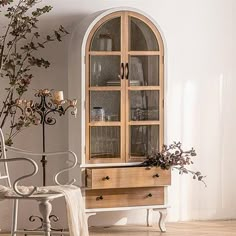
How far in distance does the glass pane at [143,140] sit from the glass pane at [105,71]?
Result: 1.30 feet

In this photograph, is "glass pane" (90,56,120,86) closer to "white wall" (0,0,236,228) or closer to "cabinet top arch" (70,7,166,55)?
"cabinet top arch" (70,7,166,55)

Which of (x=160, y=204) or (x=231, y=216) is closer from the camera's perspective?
(x=160, y=204)

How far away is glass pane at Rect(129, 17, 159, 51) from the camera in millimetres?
5285

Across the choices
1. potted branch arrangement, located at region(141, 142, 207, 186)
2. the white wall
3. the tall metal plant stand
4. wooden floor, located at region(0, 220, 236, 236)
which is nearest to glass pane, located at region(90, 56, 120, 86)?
the tall metal plant stand

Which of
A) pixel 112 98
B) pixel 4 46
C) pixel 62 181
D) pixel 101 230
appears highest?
pixel 4 46

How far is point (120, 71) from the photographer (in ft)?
17.3

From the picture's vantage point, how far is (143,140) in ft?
17.6

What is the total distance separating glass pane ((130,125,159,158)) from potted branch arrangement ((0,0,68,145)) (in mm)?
771

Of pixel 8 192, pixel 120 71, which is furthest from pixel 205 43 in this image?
pixel 8 192

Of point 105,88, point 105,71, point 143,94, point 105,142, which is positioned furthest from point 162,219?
point 105,71

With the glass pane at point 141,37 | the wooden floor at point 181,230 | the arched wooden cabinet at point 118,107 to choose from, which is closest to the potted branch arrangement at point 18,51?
the arched wooden cabinet at point 118,107

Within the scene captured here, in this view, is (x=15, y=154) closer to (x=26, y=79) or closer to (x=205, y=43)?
(x=26, y=79)

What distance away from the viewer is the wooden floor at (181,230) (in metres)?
5.35

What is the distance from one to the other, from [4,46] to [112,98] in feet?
3.04
